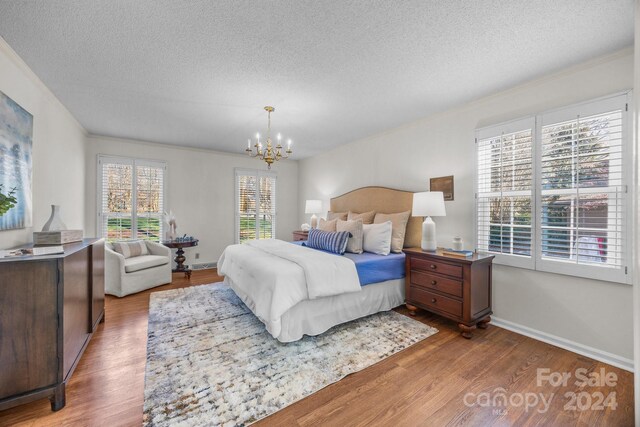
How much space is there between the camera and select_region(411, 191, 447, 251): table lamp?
9.68 feet

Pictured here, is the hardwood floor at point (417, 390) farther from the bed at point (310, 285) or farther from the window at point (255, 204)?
the window at point (255, 204)

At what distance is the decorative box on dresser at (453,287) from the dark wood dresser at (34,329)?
10.1 ft

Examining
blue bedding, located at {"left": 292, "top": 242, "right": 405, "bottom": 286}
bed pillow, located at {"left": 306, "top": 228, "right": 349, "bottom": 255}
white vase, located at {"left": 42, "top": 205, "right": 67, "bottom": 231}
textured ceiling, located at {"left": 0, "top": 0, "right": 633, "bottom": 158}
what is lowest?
blue bedding, located at {"left": 292, "top": 242, "right": 405, "bottom": 286}

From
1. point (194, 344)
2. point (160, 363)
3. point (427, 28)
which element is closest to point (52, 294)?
point (160, 363)

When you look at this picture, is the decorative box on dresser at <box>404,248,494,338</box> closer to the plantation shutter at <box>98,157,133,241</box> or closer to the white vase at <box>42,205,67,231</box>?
the white vase at <box>42,205,67,231</box>

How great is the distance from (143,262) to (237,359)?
2.61 metres

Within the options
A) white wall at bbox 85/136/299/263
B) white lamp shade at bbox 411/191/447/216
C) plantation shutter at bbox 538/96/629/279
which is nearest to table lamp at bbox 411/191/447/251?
white lamp shade at bbox 411/191/447/216

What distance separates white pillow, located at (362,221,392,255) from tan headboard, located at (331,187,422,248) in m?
0.44

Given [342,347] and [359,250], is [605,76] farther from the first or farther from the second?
[342,347]

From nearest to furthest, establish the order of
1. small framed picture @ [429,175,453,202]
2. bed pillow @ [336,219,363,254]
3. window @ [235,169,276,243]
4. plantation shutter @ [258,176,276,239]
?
1. small framed picture @ [429,175,453,202]
2. bed pillow @ [336,219,363,254]
3. window @ [235,169,276,243]
4. plantation shutter @ [258,176,276,239]

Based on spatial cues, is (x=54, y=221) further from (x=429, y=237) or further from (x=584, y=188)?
(x=584, y=188)

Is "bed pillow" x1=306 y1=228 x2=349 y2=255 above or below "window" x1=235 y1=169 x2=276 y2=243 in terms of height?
below

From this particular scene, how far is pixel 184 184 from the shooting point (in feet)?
17.1

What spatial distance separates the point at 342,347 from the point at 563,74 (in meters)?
3.24
